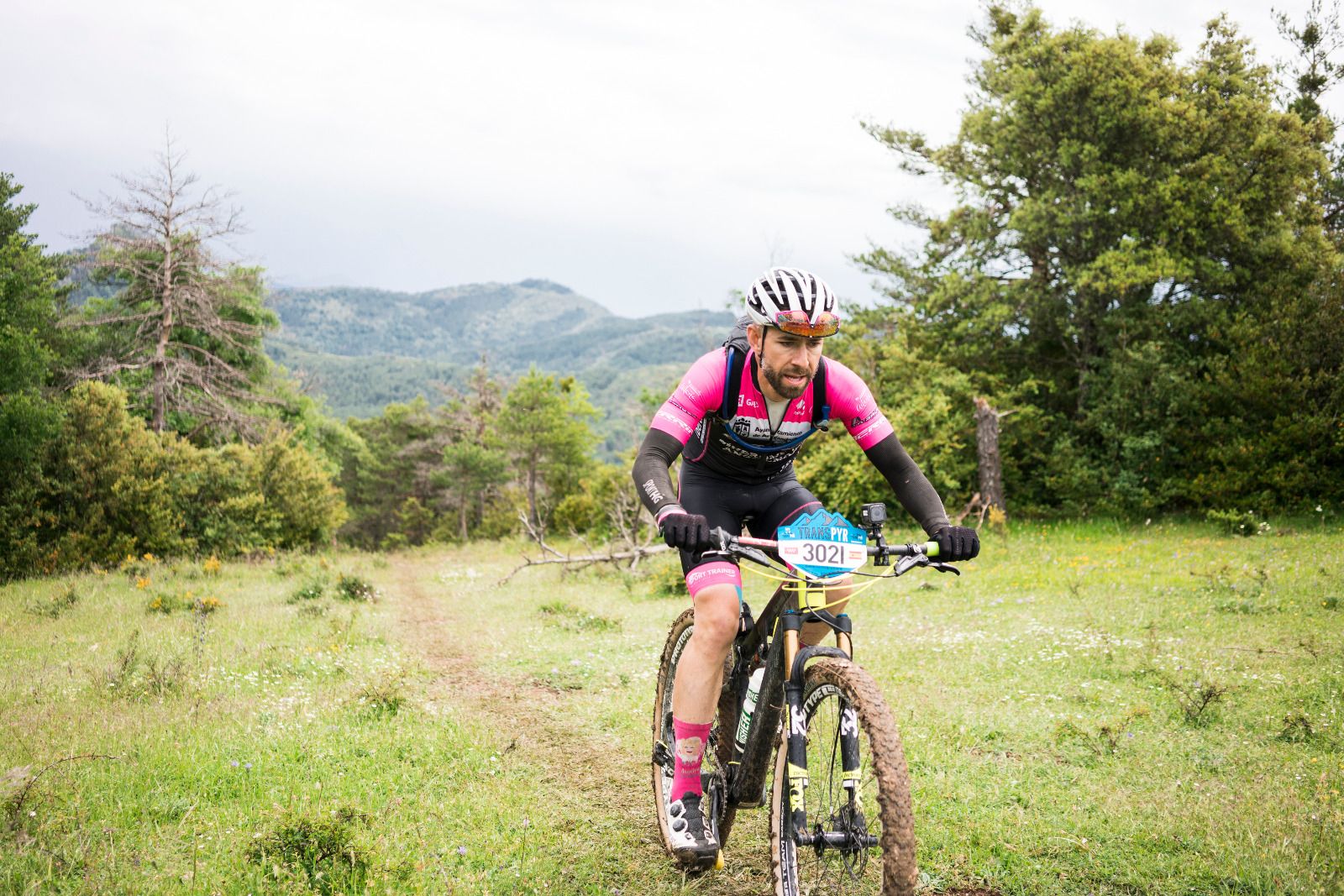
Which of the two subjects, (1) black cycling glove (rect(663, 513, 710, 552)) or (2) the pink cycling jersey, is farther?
(2) the pink cycling jersey

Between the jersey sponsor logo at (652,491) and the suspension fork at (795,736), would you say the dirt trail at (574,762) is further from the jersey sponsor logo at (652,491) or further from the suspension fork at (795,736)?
the jersey sponsor logo at (652,491)

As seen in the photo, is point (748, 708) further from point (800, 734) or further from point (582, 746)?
point (582, 746)

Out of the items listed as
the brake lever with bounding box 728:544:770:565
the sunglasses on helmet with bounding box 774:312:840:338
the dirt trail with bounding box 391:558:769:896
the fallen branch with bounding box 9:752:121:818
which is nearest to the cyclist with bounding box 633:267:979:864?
the sunglasses on helmet with bounding box 774:312:840:338

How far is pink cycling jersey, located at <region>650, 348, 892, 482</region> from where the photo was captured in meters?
4.26

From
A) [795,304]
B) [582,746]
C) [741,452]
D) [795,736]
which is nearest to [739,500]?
[741,452]

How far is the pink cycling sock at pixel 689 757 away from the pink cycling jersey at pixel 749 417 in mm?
1387

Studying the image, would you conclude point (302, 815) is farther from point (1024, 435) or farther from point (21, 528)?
point (1024, 435)

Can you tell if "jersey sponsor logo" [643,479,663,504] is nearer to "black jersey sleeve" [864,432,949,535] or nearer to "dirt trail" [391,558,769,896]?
"black jersey sleeve" [864,432,949,535]

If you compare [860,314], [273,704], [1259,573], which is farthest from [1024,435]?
[273,704]

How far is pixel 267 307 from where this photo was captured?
4031 cm

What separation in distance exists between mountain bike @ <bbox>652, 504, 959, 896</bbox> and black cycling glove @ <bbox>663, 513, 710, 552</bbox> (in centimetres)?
7

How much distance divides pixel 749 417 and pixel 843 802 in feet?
6.25

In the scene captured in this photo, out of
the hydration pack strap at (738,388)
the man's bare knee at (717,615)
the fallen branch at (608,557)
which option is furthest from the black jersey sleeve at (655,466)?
the fallen branch at (608,557)

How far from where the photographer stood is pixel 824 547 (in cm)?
350
